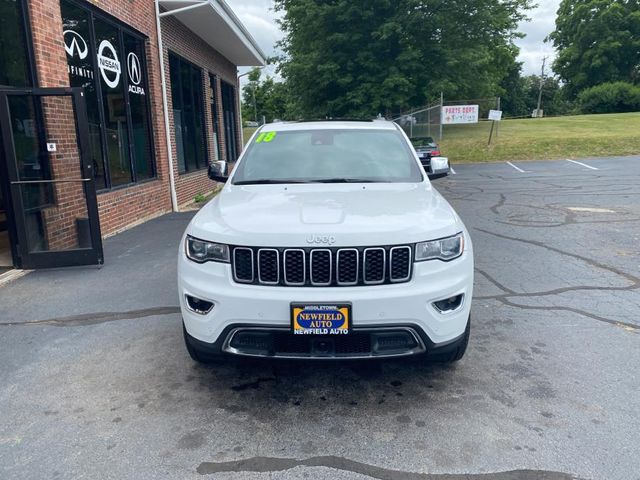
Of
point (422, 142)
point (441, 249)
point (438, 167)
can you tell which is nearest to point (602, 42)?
point (422, 142)

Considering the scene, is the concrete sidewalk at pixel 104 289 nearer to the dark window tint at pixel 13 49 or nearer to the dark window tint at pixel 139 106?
the dark window tint at pixel 13 49

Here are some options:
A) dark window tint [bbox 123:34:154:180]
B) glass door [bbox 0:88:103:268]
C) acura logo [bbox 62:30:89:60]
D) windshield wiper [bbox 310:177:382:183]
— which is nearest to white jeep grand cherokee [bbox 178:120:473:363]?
windshield wiper [bbox 310:177:382:183]

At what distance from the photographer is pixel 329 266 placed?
115 inches

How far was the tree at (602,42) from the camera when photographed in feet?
179

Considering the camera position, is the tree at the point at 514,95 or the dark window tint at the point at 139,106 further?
the tree at the point at 514,95

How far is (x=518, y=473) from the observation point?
8.14 ft

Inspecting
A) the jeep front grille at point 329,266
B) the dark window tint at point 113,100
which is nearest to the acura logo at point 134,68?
the dark window tint at point 113,100

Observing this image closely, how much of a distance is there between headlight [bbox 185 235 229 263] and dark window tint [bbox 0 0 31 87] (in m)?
4.89

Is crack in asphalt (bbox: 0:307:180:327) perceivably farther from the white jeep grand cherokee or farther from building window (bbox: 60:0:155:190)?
building window (bbox: 60:0:155:190)

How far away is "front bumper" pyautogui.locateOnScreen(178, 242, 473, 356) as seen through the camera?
2.84m

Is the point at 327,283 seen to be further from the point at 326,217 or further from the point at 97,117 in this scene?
the point at 97,117

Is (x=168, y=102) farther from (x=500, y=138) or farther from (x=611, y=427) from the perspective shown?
(x=500, y=138)

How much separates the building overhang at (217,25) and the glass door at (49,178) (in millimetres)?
4958

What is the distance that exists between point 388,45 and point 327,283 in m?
22.9
